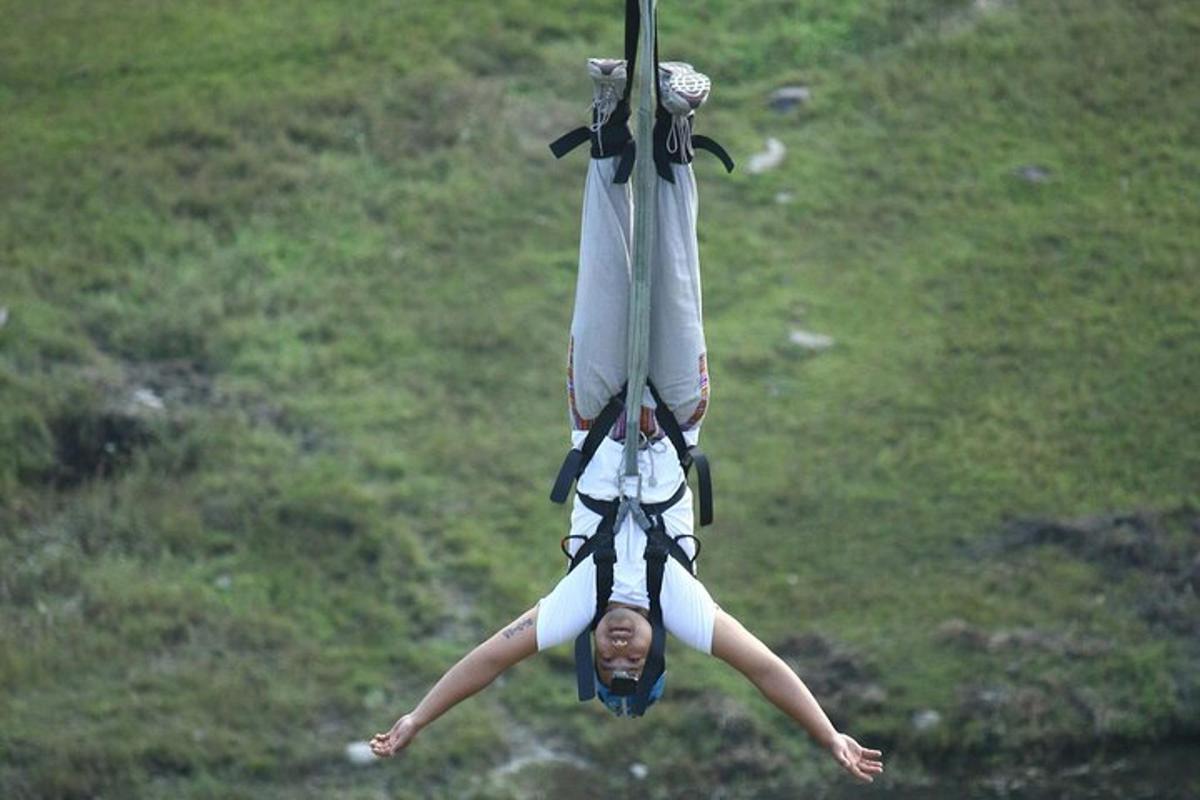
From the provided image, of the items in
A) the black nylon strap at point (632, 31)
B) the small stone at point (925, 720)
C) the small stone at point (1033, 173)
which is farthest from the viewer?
the small stone at point (1033, 173)

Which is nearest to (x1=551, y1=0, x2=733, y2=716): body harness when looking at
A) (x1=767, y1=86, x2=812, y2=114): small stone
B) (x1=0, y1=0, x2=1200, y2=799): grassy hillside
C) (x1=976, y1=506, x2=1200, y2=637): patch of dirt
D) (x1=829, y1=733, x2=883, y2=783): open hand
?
(x1=829, y1=733, x2=883, y2=783): open hand

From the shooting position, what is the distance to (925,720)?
1684cm

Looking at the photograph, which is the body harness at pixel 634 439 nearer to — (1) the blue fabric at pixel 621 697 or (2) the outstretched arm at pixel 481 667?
(1) the blue fabric at pixel 621 697

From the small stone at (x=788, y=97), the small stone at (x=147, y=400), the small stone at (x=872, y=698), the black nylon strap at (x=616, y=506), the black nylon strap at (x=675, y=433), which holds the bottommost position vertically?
the small stone at (x=872, y=698)

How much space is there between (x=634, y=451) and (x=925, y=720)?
7.35 m

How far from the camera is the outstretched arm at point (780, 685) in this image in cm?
1002

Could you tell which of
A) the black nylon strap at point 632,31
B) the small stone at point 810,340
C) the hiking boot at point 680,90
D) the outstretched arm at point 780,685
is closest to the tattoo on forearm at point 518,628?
the outstretched arm at point 780,685

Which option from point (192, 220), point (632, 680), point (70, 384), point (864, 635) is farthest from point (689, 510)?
point (192, 220)

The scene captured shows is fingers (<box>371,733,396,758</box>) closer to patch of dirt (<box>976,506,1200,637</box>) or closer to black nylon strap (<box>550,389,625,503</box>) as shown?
black nylon strap (<box>550,389,625,503</box>)

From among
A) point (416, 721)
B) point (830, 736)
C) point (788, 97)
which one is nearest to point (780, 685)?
point (830, 736)

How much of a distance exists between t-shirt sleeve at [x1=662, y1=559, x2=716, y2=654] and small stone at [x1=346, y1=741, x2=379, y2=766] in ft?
23.0

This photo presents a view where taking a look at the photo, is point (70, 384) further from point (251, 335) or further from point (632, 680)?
point (632, 680)

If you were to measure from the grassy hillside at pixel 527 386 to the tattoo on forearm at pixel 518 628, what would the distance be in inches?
255

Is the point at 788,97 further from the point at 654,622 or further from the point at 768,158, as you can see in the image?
the point at 654,622
